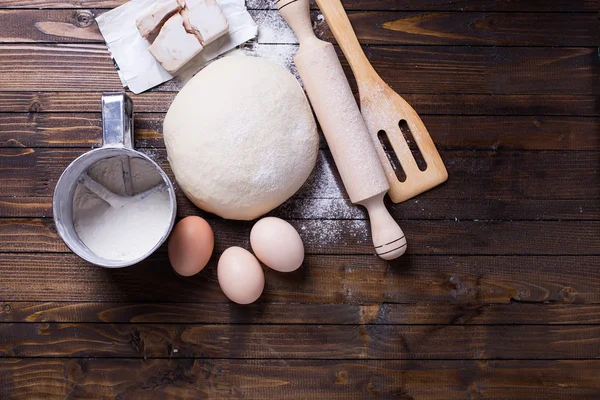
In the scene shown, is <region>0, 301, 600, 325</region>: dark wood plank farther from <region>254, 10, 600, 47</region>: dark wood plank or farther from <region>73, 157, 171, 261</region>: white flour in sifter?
<region>254, 10, 600, 47</region>: dark wood plank

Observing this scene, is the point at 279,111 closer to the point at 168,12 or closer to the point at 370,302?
the point at 168,12

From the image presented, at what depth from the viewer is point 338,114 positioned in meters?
0.97

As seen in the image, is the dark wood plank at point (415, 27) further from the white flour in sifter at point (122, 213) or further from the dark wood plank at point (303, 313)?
the dark wood plank at point (303, 313)

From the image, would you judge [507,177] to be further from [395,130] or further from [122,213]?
[122,213]

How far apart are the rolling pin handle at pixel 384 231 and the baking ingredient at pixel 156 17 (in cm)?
50

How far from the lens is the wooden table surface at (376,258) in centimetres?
103

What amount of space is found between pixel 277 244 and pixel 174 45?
0.42 m

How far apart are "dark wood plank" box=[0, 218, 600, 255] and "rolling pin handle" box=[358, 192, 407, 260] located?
0.17 ft

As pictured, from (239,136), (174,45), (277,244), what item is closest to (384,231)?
(277,244)

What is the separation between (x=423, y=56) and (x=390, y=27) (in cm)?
9

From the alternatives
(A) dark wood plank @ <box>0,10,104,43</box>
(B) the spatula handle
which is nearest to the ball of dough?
(B) the spatula handle

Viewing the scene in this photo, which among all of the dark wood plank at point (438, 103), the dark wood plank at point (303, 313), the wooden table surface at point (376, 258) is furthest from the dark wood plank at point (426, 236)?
the dark wood plank at point (438, 103)

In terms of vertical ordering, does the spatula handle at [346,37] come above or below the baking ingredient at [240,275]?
above

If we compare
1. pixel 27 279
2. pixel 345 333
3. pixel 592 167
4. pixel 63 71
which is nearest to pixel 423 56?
pixel 592 167
